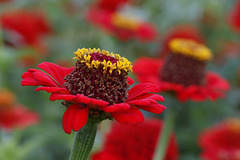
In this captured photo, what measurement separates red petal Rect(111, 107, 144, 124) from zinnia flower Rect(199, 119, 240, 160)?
70cm

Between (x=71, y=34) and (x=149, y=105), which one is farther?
(x=71, y=34)

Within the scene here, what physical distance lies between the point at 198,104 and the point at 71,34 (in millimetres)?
930

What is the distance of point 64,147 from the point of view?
1479 millimetres

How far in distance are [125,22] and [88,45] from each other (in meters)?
→ 0.25

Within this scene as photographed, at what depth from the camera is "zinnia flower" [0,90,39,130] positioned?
1411 mm

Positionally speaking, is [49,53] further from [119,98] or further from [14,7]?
[119,98]

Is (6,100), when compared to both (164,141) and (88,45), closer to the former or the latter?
(88,45)

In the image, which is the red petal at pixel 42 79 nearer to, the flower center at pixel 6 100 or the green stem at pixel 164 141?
the green stem at pixel 164 141

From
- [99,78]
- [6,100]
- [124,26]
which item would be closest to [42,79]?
[99,78]

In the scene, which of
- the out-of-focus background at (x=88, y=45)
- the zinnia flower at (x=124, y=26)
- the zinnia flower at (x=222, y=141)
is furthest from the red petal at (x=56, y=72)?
the zinnia flower at (x=124, y=26)

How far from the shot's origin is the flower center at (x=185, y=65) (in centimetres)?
111

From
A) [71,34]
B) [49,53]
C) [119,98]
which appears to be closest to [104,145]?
[119,98]

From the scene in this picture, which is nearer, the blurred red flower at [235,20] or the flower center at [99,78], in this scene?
the flower center at [99,78]

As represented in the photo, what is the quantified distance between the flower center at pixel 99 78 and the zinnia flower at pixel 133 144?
36 cm
